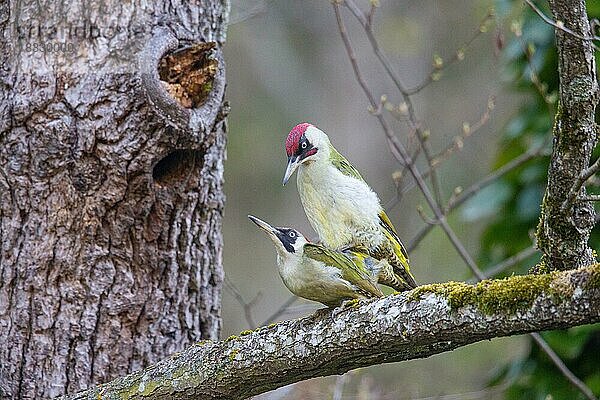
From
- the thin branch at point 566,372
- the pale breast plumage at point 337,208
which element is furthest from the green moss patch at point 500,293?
the thin branch at point 566,372

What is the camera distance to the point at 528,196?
5012mm

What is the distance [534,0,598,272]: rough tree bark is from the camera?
2.30m

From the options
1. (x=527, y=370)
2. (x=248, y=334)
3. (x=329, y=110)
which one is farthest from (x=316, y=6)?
(x=248, y=334)

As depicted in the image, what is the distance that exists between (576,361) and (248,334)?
8.65ft

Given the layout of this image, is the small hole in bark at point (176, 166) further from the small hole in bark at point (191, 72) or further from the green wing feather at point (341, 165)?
the green wing feather at point (341, 165)

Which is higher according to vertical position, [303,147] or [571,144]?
[303,147]

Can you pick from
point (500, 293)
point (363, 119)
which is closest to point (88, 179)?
point (500, 293)

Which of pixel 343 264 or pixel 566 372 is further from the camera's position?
pixel 566 372

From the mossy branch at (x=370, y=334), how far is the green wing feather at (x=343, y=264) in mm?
175

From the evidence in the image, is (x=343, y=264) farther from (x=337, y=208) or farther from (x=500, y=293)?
(x=500, y=293)

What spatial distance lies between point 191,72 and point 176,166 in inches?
15.6

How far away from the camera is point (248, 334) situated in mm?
2754

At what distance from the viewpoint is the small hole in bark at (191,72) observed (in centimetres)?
322

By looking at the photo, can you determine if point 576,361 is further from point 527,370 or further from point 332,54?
point 332,54
